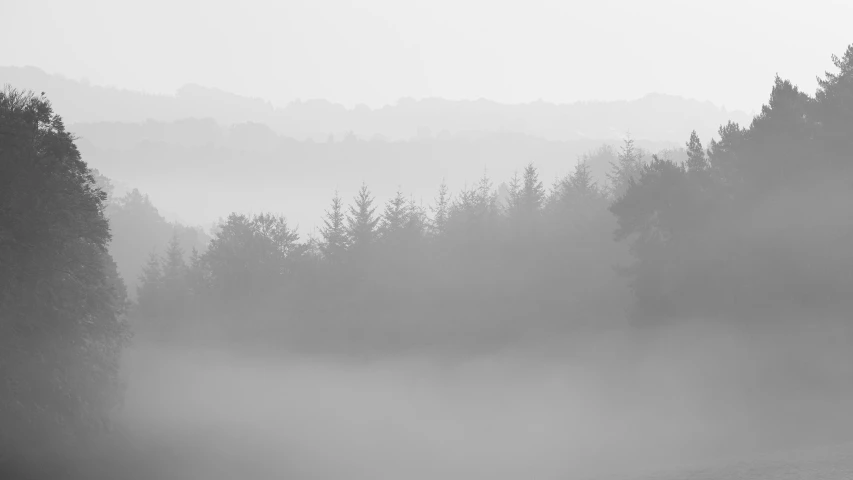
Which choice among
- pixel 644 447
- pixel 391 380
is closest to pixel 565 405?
pixel 644 447

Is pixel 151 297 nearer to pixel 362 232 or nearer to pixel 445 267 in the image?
pixel 362 232

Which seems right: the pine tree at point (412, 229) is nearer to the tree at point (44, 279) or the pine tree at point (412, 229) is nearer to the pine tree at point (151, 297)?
the pine tree at point (151, 297)

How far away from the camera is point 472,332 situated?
62.8 metres

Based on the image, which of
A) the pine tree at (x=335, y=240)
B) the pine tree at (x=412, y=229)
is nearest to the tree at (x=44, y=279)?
the pine tree at (x=335, y=240)

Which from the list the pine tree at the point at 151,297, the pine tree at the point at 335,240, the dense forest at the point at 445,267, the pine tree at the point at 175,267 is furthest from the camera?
the pine tree at the point at 175,267

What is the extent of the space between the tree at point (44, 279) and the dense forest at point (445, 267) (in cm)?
8

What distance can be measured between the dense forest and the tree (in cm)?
8

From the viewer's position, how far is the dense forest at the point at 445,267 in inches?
1272

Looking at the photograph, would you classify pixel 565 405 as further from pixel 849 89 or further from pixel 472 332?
pixel 849 89

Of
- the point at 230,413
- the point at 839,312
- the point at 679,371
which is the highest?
the point at 839,312

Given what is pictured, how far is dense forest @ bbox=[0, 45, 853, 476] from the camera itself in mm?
32312

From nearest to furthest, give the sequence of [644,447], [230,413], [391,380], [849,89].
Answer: [644,447] < [849,89] < [230,413] < [391,380]

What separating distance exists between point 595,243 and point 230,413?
101 feet

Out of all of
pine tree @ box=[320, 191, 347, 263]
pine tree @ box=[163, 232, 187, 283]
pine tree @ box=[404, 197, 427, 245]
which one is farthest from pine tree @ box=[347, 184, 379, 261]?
pine tree @ box=[163, 232, 187, 283]
